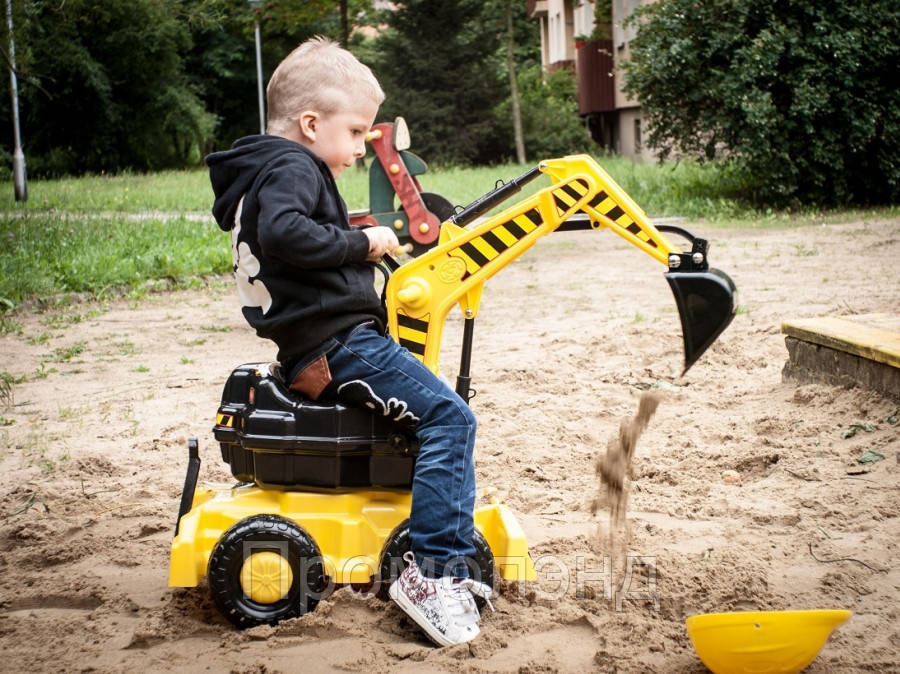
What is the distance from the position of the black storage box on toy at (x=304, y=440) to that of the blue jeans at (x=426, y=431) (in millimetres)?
90

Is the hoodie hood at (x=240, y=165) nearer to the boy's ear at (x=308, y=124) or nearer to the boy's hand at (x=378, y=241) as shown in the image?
the boy's ear at (x=308, y=124)

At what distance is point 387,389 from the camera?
2.67m

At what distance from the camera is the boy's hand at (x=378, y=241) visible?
8.65ft

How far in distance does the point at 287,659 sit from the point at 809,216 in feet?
36.7

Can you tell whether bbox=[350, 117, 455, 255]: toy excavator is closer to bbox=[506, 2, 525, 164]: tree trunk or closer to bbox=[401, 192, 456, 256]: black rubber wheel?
bbox=[401, 192, 456, 256]: black rubber wheel

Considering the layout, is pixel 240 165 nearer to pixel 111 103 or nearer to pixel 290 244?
pixel 290 244

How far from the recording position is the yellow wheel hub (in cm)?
270

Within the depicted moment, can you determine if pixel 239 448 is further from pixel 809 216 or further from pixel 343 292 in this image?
pixel 809 216

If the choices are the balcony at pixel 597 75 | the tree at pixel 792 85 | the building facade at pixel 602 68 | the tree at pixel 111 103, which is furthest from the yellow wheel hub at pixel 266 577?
the tree at pixel 111 103

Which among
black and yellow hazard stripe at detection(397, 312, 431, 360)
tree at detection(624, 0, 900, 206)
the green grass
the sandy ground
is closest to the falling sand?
the sandy ground

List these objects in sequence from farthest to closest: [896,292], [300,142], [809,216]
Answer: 1. [809,216]
2. [896,292]
3. [300,142]

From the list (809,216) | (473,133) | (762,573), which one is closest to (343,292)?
(762,573)

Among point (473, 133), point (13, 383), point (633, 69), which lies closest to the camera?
point (13, 383)

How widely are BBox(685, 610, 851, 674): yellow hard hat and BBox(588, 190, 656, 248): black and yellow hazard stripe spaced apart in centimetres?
108
